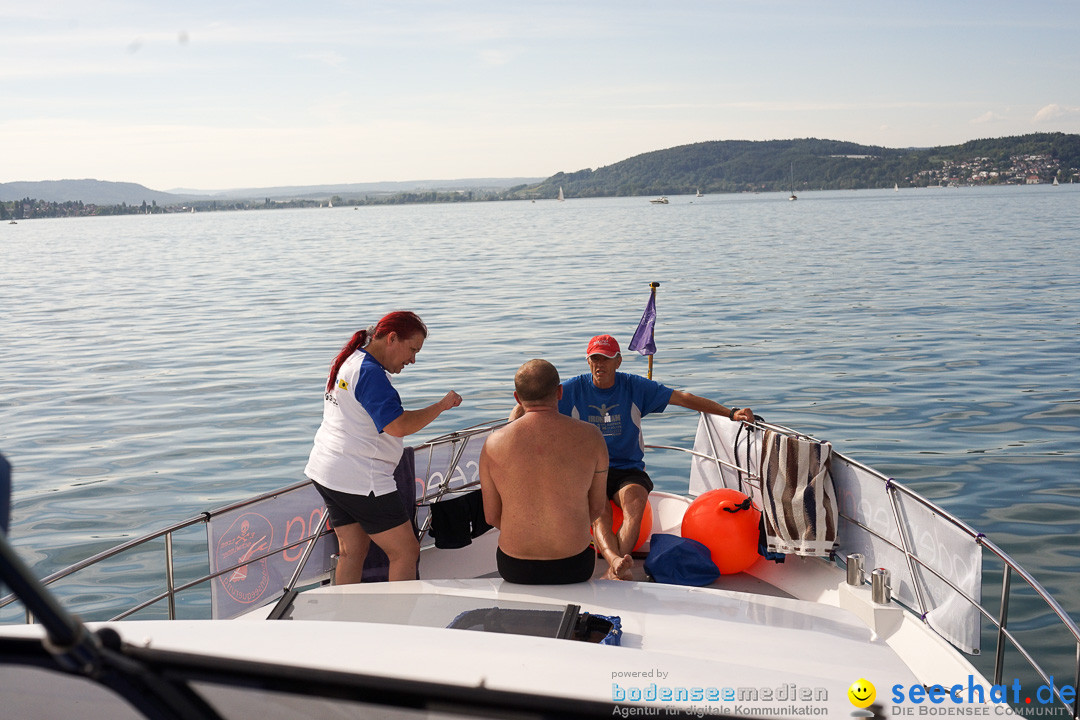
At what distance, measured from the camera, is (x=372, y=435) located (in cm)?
489

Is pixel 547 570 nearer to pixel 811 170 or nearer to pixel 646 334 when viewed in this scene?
pixel 646 334

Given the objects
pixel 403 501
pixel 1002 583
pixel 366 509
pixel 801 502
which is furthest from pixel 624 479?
pixel 1002 583

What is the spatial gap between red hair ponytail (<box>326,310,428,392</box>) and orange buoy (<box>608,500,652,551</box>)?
1820 mm

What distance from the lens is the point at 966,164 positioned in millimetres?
162625

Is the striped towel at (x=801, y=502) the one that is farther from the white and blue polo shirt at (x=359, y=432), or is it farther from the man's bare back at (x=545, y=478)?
the white and blue polo shirt at (x=359, y=432)

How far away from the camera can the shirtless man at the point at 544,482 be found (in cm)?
451

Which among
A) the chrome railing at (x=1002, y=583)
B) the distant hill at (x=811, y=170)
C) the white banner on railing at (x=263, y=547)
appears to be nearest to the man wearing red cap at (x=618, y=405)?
the chrome railing at (x=1002, y=583)

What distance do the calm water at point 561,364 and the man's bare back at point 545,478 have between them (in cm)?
379

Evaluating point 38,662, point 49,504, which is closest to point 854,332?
point 49,504

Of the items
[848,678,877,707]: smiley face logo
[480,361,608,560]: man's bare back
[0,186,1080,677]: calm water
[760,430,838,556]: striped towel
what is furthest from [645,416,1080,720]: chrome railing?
[0,186,1080,677]: calm water

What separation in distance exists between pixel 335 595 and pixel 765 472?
274cm

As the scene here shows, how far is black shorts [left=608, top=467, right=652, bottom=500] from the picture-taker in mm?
5914

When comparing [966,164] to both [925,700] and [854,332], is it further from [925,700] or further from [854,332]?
[925,700]

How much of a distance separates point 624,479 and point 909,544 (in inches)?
72.2
